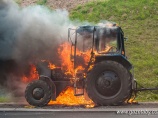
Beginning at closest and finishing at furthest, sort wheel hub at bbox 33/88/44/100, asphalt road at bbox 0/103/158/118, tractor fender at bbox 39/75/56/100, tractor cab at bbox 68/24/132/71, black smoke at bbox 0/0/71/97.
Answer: asphalt road at bbox 0/103/158/118 → tractor cab at bbox 68/24/132/71 → wheel hub at bbox 33/88/44/100 → tractor fender at bbox 39/75/56/100 → black smoke at bbox 0/0/71/97

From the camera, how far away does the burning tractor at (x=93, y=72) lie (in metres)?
12.4

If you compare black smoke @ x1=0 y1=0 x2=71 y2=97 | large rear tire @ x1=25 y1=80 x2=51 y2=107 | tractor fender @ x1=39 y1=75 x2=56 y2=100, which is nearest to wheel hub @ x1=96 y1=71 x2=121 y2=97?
tractor fender @ x1=39 y1=75 x2=56 y2=100

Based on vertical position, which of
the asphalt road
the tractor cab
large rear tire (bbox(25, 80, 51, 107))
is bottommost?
the asphalt road

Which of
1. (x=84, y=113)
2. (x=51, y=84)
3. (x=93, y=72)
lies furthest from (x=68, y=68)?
(x=84, y=113)

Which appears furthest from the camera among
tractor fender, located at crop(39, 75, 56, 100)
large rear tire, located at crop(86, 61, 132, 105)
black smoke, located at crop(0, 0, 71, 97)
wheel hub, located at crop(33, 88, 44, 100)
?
black smoke, located at crop(0, 0, 71, 97)

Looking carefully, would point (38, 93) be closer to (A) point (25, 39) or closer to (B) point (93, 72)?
(B) point (93, 72)

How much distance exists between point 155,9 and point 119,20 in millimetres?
2961

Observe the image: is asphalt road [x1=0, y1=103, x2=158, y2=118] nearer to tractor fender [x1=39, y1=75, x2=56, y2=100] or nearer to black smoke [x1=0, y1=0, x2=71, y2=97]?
tractor fender [x1=39, y1=75, x2=56, y2=100]

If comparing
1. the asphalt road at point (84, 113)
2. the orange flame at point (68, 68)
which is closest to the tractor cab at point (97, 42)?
the orange flame at point (68, 68)

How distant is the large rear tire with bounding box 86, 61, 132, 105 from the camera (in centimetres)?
1234

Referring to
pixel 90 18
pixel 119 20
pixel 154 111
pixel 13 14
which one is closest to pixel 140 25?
pixel 119 20

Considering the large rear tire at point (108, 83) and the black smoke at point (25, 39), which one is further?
the black smoke at point (25, 39)

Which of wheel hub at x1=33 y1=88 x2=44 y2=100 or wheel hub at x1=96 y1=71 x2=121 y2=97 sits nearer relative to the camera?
wheel hub at x1=96 y1=71 x2=121 y2=97

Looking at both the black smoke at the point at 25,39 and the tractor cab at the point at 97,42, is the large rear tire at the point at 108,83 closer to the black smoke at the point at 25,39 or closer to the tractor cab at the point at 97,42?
the tractor cab at the point at 97,42
